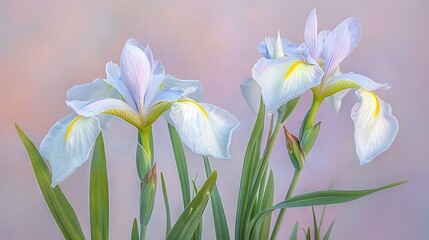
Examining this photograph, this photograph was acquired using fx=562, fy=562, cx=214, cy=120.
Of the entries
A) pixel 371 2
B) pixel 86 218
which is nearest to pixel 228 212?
pixel 86 218

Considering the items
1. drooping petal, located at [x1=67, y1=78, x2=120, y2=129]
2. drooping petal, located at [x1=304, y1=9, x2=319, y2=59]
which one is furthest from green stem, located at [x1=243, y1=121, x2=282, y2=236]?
drooping petal, located at [x1=67, y1=78, x2=120, y2=129]

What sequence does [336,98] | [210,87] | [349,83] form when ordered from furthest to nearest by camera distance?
[210,87] → [336,98] → [349,83]

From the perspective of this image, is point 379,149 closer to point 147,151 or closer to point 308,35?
point 308,35

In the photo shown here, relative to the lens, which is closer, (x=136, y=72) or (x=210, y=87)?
(x=136, y=72)

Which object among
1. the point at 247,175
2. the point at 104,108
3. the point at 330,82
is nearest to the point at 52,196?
the point at 104,108

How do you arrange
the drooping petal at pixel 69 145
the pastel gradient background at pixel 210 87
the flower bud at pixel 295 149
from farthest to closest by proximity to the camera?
the pastel gradient background at pixel 210 87 → the flower bud at pixel 295 149 → the drooping petal at pixel 69 145

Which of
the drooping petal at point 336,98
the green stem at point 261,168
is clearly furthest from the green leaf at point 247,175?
the drooping petal at point 336,98

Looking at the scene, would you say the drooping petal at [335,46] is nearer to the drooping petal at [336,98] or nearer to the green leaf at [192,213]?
the drooping petal at [336,98]

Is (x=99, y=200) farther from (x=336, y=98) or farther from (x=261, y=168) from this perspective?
(x=336, y=98)

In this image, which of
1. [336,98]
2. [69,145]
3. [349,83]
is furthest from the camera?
[336,98]
